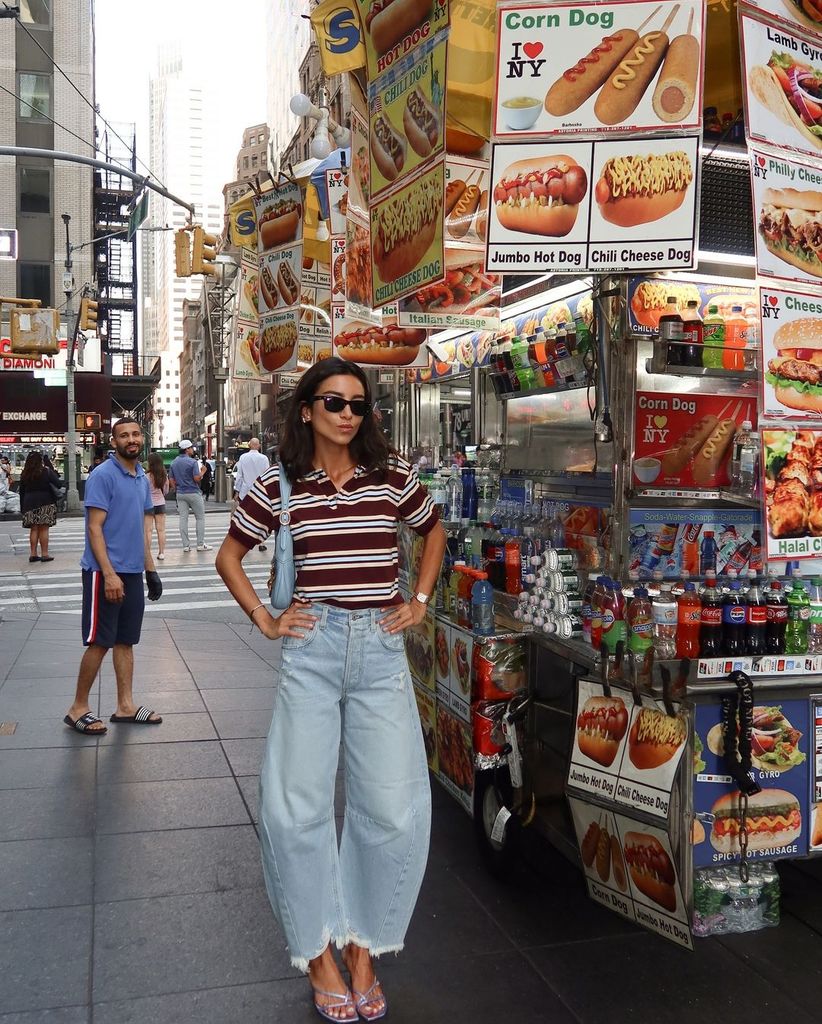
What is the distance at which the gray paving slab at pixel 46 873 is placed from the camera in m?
3.74

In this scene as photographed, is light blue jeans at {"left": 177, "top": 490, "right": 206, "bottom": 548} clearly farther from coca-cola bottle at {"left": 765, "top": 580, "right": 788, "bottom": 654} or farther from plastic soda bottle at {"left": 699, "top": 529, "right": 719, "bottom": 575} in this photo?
coca-cola bottle at {"left": 765, "top": 580, "right": 788, "bottom": 654}

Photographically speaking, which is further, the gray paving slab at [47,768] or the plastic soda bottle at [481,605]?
the gray paving slab at [47,768]

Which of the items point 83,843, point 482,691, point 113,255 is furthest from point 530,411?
point 113,255

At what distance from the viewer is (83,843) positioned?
432cm

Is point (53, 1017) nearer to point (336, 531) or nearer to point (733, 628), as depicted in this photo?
point (336, 531)

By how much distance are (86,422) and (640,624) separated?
99.7ft

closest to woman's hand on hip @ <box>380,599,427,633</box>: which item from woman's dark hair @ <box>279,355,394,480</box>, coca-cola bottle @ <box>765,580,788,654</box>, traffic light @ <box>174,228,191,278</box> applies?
woman's dark hair @ <box>279,355,394,480</box>

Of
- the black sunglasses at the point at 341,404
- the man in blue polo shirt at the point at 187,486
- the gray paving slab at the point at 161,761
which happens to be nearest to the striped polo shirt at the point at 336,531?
the black sunglasses at the point at 341,404

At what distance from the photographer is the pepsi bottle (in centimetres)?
360

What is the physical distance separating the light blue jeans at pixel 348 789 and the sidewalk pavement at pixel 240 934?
0.29m

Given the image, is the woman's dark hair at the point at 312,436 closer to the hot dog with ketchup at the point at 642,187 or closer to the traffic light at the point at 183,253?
the hot dog with ketchup at the point at 642,187

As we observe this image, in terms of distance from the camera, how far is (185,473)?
17703 millimetres

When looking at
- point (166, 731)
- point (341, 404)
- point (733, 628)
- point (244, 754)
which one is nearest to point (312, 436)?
point (341, 404)

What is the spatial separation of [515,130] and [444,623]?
7.25 ft
